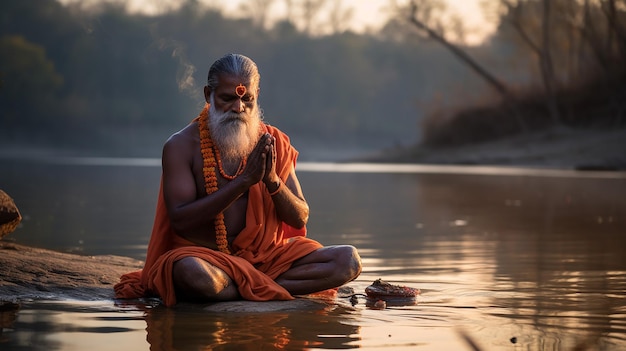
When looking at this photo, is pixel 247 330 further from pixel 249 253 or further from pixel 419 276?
pixel 419 276

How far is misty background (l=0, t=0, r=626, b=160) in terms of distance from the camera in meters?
27.7

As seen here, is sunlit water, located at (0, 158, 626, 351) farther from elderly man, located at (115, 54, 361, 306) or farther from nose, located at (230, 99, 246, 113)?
nose, located at (230, 99, 246, 113)

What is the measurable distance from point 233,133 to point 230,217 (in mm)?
454

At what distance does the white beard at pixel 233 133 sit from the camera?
Answer: 5371mm

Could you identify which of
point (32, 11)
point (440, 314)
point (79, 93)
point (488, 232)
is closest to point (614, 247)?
point (488, 232)

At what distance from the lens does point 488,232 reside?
1005 centimetres

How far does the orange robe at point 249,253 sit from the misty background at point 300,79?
24.0 feet

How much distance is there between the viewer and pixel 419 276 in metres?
6.75

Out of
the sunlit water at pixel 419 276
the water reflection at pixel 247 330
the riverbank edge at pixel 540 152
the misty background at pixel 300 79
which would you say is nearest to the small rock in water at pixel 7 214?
the sunlit water at pixel 419 276

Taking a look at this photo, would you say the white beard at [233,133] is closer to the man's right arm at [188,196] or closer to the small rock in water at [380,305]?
the man's right arm at [188,196]

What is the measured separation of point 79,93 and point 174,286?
31.5 meters

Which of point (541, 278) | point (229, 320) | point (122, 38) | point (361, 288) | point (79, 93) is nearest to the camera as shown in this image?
point (229, 320)

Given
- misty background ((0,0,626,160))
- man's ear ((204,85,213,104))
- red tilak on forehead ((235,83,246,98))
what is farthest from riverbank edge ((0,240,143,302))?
misty background ((0,0,626,160))

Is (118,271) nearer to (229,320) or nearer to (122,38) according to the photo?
(229,320)
